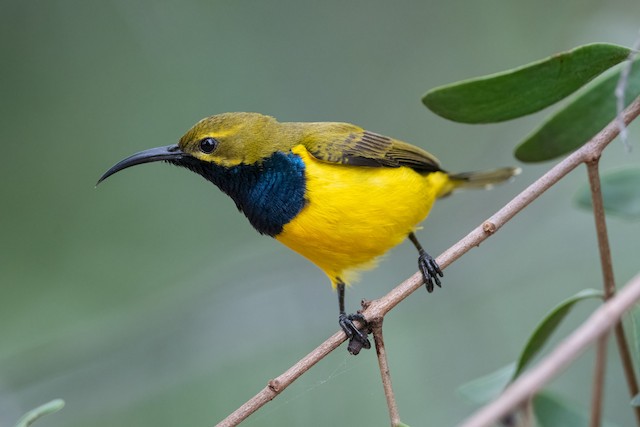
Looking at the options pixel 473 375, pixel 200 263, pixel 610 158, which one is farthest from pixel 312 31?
pixel 473 375

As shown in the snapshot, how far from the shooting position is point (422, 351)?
19.8ft

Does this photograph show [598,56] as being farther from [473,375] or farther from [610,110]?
[473,375]

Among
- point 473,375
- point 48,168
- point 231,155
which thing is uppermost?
point 48,168

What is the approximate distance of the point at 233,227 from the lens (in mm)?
6949

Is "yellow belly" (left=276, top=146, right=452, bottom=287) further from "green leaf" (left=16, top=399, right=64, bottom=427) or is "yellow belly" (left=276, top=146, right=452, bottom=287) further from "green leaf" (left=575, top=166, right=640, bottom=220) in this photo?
"green leaf" (left=16, top=399, right=64, bottom=427)

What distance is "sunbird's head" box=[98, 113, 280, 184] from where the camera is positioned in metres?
3.67

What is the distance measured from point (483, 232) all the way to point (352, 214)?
2.93 feet

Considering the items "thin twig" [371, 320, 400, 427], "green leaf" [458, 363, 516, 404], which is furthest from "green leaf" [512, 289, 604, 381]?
"thin twig" [371, 320, 400, 427]

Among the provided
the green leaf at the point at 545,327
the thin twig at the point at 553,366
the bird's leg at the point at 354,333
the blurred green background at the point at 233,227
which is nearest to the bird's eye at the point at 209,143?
the bird's leg at the point at 354,333

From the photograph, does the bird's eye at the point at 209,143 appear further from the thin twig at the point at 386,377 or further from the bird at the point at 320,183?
the thin twig at the point at 386,377

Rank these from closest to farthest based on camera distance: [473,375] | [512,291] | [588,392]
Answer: [588,392] → [473,375] → [512,291]

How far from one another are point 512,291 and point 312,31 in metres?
3.07

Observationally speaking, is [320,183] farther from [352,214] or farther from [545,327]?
[545,327]

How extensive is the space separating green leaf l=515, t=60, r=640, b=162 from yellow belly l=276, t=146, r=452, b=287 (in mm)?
902
